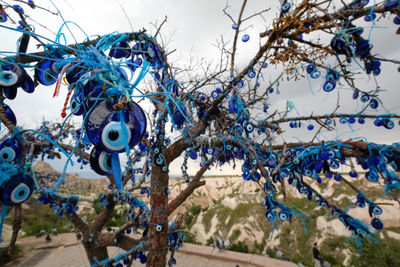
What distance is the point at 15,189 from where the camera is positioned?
1.30 meters

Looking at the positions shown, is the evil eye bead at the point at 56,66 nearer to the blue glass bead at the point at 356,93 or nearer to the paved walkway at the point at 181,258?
the blue glass bead at the point at 356,93

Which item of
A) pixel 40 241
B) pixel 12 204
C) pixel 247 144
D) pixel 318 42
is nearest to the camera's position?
pixel 12 204

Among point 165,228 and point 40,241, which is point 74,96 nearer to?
point 165,228

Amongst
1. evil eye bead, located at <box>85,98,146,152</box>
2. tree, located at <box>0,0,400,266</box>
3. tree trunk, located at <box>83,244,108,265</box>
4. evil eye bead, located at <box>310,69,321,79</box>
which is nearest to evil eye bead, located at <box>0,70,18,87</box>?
tree, located at <box>0,0,400,266</box>

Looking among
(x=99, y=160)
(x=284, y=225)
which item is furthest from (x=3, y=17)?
(x=284, y=225)

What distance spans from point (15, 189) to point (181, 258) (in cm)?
937

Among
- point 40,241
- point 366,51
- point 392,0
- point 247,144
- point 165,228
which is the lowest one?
point 40,241

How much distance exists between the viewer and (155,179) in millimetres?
3336

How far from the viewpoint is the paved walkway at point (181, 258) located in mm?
8078

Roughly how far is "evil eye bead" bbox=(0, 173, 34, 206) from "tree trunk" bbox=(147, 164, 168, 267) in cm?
204

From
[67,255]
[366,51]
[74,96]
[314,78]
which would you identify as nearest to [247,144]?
[314,78]

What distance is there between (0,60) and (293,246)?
12.8 meters

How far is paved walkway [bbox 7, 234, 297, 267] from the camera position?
8.08 m

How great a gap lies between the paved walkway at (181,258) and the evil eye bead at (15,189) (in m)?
8.17
